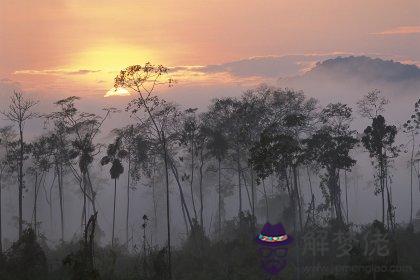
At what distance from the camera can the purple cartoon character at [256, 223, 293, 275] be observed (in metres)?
16.8

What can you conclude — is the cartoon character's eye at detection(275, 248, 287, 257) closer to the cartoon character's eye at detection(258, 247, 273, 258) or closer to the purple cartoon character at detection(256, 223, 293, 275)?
the purple cartoon character at detection(256, 223, 293, 275)

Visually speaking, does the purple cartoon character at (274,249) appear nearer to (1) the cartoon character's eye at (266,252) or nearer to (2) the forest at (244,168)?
(1) the cartoon character's eye at (266,252)

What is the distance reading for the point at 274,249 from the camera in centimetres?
1689

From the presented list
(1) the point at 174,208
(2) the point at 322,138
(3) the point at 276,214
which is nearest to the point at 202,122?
(2) the point at 322,138

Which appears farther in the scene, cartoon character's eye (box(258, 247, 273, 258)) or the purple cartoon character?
cartoon character's eye (box(258, 247, 273, 258))

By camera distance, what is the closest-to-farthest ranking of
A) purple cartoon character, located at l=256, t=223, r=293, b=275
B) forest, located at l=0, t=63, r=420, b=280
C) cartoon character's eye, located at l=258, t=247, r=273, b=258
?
purple cartoon character, located at l=256, t=223, r=293, b=275, cartoon character's eye, located at l=258, t=247, r=273, b=258, forest, located at l=0, t=63, r=420, b=280

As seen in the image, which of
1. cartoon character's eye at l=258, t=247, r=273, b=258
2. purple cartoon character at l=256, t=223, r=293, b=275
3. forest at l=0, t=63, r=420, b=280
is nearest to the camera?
purple cartoon character at l=256, t=223, r=293, b=275

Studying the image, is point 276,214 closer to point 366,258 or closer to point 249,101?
point 249,101

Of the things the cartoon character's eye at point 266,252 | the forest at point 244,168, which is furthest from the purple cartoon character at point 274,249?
the forest at point 244,168

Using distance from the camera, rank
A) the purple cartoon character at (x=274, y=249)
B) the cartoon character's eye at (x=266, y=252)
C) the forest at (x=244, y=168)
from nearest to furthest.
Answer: the purple cartoon character at (x=274, y=249)
the cartoon character's eye at (x=266, y=252)
the forest at (x=244, y=168)

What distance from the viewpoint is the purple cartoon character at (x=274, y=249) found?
16.8 meters

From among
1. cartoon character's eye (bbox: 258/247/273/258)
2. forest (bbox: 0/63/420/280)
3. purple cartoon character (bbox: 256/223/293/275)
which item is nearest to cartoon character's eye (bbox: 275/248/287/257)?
purple cartoon character (bbox: 256/223/293/275)

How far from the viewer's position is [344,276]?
2630 cm

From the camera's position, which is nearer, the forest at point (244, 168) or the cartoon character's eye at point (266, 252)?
the cartoon character's eye at point (266, 252)
